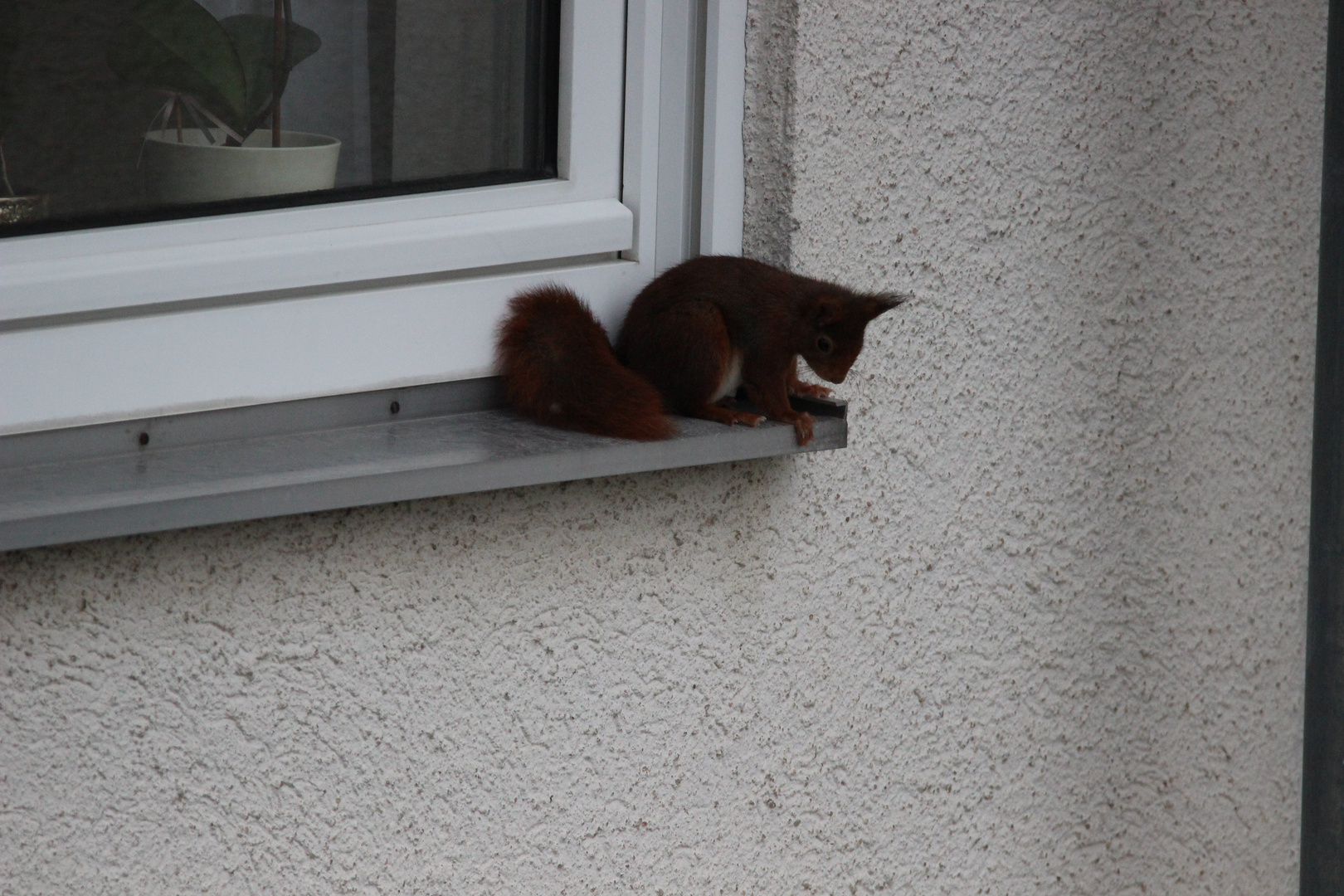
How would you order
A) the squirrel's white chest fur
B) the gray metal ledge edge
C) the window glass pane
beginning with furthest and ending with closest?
1. the squirrel's white chest fur
2. the window glass pane
3. the gray metal ledge edge

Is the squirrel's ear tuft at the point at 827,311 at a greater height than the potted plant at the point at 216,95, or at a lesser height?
lesser

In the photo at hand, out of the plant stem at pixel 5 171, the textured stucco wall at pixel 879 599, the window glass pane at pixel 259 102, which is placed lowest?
the textured stucco wall at pixel 879 599

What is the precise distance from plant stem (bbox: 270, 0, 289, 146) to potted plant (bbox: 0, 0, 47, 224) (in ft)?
0.75

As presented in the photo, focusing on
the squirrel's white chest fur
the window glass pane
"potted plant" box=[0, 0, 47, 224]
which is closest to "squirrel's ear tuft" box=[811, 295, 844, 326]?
the squirrel's white chest fur

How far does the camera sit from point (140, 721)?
1216 millimetres

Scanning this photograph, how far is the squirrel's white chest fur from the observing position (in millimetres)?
1506

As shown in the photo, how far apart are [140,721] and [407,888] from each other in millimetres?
332

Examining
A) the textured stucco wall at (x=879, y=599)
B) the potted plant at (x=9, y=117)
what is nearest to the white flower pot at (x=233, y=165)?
the potted plant at (x=9, y=117)

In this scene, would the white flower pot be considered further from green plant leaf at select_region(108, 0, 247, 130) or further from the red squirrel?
the red squirrel

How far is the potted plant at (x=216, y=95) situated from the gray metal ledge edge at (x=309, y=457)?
23cm

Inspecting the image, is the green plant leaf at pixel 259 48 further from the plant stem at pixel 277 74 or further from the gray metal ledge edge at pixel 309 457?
the gray metal ledge edge at pixel 309 457

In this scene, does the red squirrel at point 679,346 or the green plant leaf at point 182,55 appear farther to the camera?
the red squirrel at point 679,346

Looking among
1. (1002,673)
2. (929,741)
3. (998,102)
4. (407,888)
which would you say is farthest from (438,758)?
(998,102)

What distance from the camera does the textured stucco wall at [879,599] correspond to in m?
1.25
